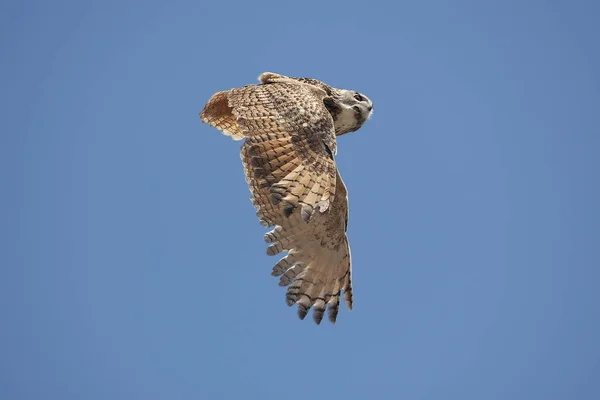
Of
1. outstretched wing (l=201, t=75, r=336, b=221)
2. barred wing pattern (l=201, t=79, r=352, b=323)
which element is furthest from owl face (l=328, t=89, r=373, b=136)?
outstretched wing (l=201, t=75, r=336, b=221)

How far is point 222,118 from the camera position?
1753 centimetres

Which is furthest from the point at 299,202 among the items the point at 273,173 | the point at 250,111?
the point at 250,111

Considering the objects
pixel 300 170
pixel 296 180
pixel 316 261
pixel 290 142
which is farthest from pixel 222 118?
pixel 296 180

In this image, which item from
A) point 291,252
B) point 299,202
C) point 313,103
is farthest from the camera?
point 291,252

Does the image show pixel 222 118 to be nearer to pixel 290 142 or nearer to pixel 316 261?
pixel 316 261

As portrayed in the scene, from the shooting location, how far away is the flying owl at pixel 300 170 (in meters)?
14.7

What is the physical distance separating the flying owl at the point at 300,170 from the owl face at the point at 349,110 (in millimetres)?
12

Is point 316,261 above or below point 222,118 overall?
below

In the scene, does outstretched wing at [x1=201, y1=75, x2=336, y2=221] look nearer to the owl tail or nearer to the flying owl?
the flying owl

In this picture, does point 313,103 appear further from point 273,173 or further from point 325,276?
point 325,276

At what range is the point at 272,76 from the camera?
1659cm

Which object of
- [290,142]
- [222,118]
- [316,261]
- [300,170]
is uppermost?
[222,118]

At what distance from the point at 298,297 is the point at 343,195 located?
1334mm

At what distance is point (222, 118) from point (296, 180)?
3200 millimetres
